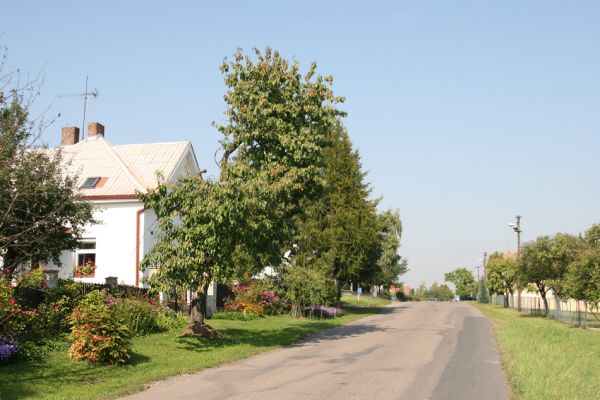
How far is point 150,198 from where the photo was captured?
1902 cm

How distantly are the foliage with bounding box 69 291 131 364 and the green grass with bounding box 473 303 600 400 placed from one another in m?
8.67

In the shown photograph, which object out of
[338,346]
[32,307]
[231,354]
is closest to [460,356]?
[338,346]

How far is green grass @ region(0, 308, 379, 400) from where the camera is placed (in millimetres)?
11055

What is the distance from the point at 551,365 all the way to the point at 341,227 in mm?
26114

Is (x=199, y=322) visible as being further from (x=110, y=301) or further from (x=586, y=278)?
(x=586, y=278)

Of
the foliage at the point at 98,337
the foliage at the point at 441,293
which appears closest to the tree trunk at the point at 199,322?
the foliage at the point at 98,337

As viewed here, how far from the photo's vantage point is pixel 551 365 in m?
15.1

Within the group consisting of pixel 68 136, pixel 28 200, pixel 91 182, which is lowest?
pixel 28 200

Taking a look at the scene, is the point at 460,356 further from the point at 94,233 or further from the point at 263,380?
the point at 94,233

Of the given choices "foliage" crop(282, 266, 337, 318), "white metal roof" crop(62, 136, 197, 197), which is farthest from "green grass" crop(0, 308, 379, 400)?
"white metal roof" crop(62, 136, 197, 197)

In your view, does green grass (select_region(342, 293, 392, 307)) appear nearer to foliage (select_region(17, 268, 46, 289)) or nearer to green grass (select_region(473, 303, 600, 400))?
green grass (select_region(473, 303, 600, 400))

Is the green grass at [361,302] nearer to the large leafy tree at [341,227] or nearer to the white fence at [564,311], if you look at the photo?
the white fence at [564,311]

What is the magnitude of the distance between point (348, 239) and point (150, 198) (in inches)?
919

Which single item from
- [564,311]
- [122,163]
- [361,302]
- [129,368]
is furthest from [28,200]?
[361,302]
